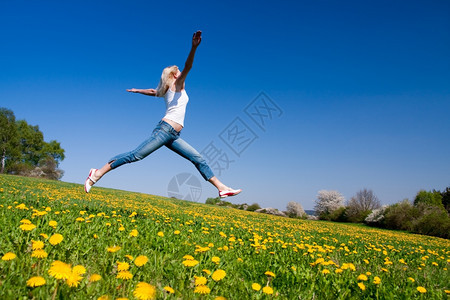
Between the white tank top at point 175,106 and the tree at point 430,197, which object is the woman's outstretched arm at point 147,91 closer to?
the white tank top at point 175,106

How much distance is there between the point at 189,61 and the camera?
4.38m

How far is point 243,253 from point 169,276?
1.57 meters

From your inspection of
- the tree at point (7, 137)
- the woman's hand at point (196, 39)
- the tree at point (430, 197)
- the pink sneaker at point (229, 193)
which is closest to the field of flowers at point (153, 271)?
the pink sneaker at point (229, 193)

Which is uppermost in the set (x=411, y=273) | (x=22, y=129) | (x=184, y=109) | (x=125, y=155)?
(x=22, y=129)

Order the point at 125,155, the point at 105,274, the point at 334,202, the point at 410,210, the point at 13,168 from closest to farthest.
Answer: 1. the point at 105,274
2. the point at 125,155
3. the point at 410,210
4. the point at 13,168
5. the point at 334,202

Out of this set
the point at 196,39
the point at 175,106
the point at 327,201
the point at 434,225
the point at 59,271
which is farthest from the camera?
the point at 327,201

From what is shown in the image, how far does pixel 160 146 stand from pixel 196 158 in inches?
28.4

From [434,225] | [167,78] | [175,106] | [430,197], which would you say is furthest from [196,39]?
[430,197]

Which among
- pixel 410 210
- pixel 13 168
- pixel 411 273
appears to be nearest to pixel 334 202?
pixel 410 210

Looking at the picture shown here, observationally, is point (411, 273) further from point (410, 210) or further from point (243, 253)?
point (410, 210)

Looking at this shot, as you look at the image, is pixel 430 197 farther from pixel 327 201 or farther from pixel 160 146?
pixel 160 146

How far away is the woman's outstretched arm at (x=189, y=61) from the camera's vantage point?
4.12 meters

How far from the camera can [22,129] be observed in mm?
53188

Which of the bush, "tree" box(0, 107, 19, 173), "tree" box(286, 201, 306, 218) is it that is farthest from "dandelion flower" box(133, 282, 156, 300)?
"tree" box(0, 107, 19, 173)
